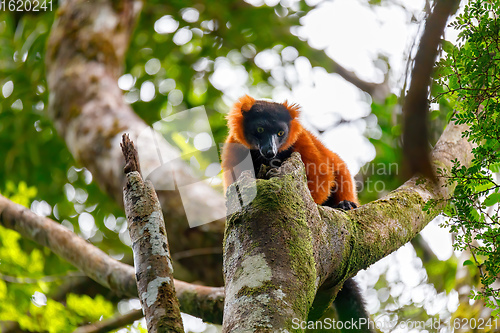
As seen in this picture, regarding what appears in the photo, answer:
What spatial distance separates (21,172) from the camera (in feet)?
26.0

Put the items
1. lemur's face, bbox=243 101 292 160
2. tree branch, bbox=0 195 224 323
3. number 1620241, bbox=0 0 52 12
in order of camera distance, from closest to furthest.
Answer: tree branch, bbox=0 195 224 323
lemur's face, bbox=243 101 292 160
number 1620241, bbox=0 0 52 12

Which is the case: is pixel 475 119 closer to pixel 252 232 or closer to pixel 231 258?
pixel 252 232

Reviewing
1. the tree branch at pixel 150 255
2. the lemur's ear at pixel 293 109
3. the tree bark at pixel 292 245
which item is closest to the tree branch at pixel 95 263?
the tree bark at pixel 292 245

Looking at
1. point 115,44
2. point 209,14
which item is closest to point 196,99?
point 209,14

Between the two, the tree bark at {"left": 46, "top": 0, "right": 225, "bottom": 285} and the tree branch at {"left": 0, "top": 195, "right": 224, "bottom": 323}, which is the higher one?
the tree bark at {"left": 46, "top": 0, "right": 225, "bottom": 285}

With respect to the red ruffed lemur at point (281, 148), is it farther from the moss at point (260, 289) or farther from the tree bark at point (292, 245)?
the moss at point (260, 289)

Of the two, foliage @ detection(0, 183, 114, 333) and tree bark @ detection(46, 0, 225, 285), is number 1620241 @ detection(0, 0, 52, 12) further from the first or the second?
foliage @ detection(0, 183, 114, 333)

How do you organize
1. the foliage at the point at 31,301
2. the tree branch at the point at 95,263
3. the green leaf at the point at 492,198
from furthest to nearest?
1. the foliage at the point at 31,301
2. the tree branch at the point at 95,263
3. the green leaf at the point at 492,198

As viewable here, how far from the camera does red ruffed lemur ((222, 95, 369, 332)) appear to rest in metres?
4.77

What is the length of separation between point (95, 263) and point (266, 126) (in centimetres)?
239

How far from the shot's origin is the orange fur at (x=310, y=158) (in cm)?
473

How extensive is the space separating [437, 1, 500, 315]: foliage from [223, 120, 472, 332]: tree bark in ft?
0.63

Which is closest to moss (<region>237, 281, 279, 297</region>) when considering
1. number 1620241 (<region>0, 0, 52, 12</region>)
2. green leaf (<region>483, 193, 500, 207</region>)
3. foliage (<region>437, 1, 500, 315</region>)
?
foliage (<region>437, 1, 500, 315</region>)

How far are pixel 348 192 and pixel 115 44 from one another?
392 centimetres
